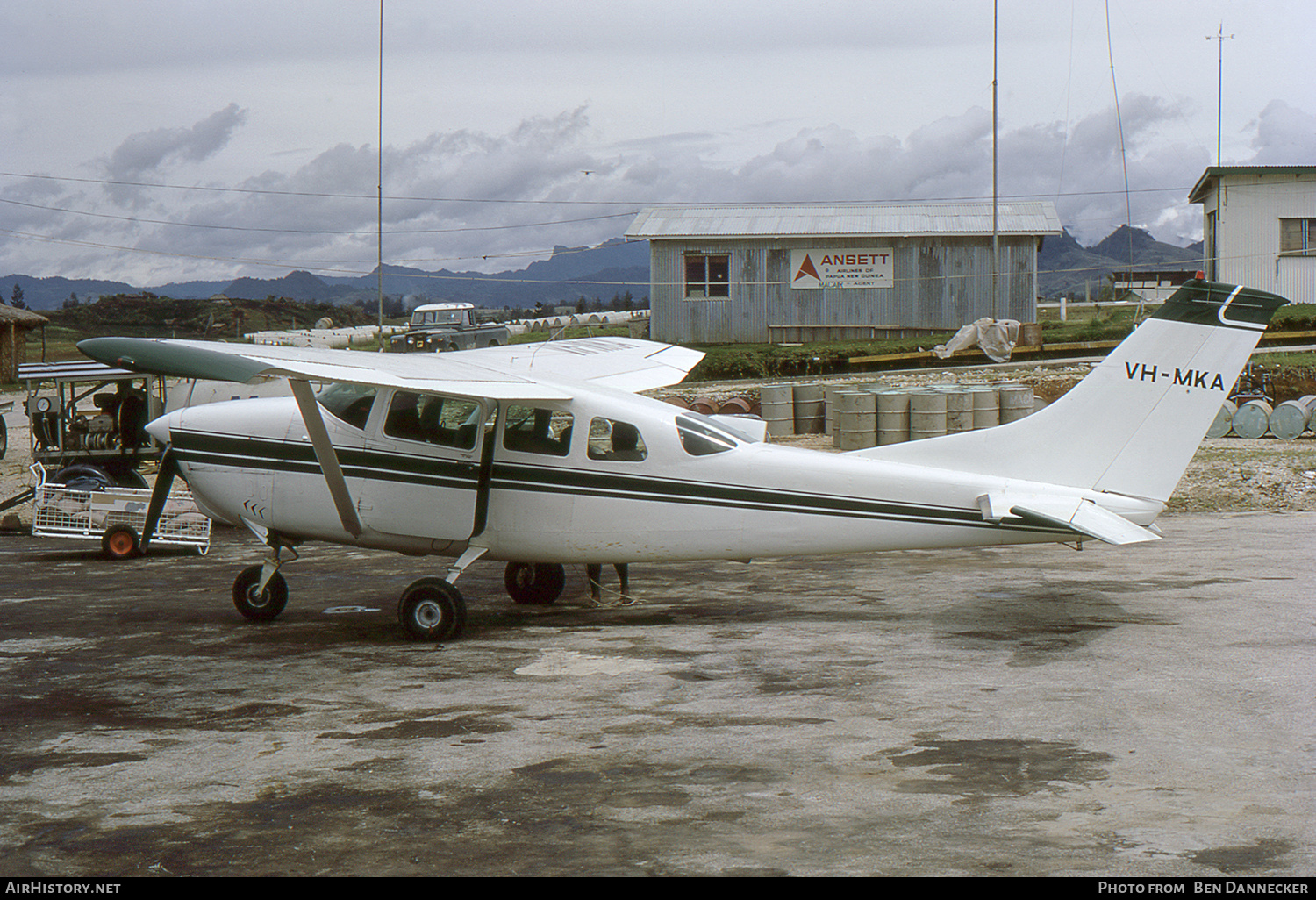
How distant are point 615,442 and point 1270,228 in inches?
1390

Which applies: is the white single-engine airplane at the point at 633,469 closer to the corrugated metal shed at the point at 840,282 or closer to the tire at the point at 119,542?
the tire at the point at 119,542

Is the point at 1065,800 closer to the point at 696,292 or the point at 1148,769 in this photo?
the point at 1148,769

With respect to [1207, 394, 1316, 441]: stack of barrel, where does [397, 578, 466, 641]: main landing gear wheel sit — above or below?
below

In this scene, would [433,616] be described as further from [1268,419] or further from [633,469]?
[1268,419]

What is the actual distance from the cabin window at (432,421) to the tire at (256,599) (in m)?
2.00

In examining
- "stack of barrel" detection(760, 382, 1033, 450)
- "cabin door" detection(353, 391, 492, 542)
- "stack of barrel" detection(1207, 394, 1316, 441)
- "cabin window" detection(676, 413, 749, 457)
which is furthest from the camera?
"stack of barrel" detection(1207, 394, 1316, 441)

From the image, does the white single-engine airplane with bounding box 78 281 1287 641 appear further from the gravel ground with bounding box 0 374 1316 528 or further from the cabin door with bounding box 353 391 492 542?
the gravel ground with bounding box 0 374 1316 528

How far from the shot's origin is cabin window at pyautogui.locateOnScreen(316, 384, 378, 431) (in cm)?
1038

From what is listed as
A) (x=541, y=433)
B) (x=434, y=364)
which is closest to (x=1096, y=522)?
(x=541, y=433)

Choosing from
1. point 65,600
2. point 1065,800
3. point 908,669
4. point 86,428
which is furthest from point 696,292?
point 1065,800

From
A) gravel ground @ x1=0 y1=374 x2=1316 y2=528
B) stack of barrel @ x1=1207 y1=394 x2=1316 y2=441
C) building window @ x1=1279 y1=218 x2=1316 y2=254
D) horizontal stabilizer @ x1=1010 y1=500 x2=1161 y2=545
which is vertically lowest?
gravel ground @ x1=0 y1=374 x2=1316 y2=528

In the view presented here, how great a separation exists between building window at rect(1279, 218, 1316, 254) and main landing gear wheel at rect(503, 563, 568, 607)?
1368 inches

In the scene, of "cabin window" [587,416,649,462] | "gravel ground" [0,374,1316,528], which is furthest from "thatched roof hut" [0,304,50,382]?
"cabin window" [587,416,649,462]

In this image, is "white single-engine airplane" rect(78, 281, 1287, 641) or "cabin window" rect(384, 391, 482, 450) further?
"cabin window" rect(384, 391, 482, 450)
